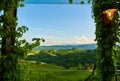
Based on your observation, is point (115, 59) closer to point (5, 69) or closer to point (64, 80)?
point (64, 80)

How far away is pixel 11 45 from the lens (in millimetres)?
4438

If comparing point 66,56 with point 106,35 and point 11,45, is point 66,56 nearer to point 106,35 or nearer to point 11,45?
point 106,35

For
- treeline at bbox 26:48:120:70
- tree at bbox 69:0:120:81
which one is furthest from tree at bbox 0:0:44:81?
treeline at bbox 26:48:120:70

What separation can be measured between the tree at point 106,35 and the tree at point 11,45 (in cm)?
306

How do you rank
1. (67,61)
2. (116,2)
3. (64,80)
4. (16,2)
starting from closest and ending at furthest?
1. (16,2)
2. (116,2)
3. (64,80)
4. (67,61)

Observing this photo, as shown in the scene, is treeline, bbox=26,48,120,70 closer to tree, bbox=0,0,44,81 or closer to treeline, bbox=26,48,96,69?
treeline, bbox=26,48,96,69

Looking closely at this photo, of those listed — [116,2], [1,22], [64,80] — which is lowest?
[64,80]

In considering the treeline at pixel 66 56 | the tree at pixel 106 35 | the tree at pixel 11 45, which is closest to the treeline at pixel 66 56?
the treeline at pixel 66 56

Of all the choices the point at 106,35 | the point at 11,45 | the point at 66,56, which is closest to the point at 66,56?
the point at 66,56

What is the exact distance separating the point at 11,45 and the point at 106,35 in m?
3.25

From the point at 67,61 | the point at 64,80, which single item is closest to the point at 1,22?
the point at 64,80

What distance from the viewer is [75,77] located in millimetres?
8312

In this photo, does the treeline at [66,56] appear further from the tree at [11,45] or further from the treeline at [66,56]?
the tree at [11,45]

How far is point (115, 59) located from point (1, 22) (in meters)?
3.60
